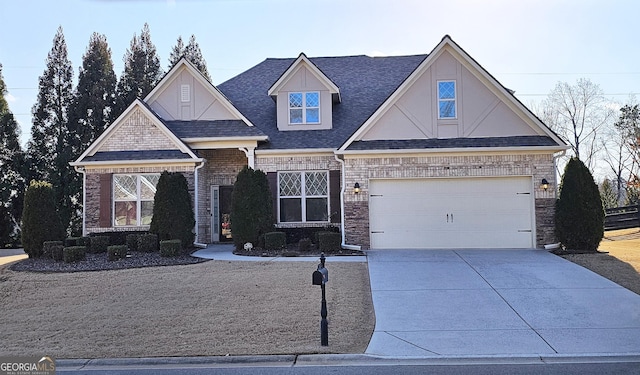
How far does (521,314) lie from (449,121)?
8.39 m

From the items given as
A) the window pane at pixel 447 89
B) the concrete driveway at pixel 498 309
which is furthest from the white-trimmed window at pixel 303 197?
the window pane at pixel 447 89

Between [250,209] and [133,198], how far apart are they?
442 centimetres

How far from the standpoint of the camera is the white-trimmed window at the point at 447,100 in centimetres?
1584

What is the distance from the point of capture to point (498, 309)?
8922 mm

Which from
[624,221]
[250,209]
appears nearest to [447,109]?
[250,209]

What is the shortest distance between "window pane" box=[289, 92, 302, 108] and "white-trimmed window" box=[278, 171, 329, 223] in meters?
2.66

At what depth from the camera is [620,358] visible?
6547mm

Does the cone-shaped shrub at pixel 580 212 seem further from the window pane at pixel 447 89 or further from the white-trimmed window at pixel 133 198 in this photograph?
the white-trimmed window at pixel 133 198

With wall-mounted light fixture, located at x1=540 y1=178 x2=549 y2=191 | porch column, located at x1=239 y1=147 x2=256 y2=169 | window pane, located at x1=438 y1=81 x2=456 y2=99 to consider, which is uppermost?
window pane, located at x1=438 y1=81 x2=456 y2=99

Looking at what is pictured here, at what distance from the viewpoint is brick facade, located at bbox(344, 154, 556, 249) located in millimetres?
15094

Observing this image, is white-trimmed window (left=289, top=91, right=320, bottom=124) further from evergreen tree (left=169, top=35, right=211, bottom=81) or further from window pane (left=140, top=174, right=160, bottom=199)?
evergreen tree (left=169, top=35, right=211, bottom=81)

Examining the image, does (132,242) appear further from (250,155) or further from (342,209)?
(342,209)

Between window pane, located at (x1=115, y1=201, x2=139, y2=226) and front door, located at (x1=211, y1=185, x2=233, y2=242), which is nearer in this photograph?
window pane, located at (x1=115, y1=201, x2=139, y2=226)

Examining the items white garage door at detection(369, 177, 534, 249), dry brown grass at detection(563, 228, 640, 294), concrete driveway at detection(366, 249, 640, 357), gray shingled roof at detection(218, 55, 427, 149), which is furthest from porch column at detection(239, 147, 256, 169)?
dry brown grass at detection(563, 228, 640, 294)
